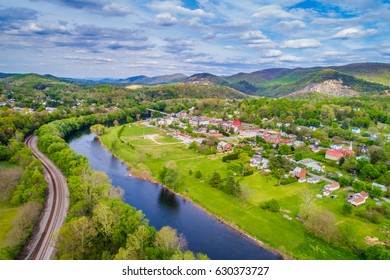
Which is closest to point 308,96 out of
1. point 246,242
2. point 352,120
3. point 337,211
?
point 352,120

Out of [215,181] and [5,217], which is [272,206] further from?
[5,217]

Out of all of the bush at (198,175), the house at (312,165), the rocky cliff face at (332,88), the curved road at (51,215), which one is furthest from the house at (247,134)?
the rocky cliff face at (332,88)

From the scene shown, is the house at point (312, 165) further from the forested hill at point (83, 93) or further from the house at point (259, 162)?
the forested hill at point (83, 93)

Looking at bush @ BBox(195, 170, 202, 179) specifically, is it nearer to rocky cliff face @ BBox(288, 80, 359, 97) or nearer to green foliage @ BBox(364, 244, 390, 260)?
green foliage @ BBox(364, 244, 390, 260)

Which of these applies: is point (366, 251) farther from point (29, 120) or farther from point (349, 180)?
point (29, 120)

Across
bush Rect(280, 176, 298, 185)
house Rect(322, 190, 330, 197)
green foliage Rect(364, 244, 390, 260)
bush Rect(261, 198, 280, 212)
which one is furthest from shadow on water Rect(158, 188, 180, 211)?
green foliage Rect(364, 244, 390, 260)
